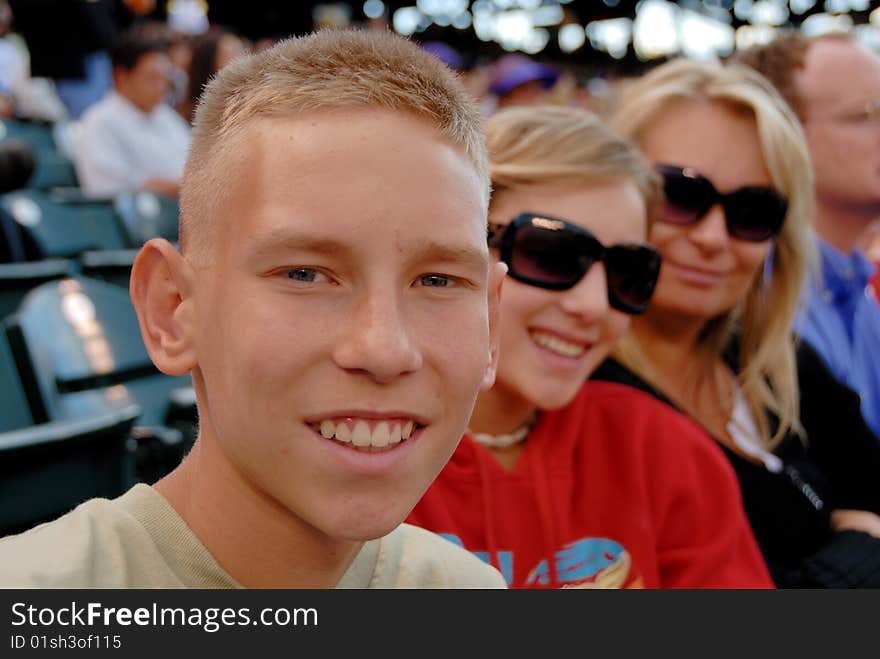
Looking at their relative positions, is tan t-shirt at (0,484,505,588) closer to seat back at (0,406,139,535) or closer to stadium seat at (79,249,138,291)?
seat back at (0,406,139,535)

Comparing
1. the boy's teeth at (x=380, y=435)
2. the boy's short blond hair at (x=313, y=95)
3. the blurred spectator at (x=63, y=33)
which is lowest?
the boy's teeth at (x=380, y=435)

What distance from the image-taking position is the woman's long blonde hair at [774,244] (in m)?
1.87

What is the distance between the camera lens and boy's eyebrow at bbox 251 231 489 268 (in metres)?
0.70

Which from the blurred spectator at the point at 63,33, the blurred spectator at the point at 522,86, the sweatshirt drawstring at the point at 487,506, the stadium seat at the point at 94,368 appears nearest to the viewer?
the sweatshirt drawstring at the point at 487,506

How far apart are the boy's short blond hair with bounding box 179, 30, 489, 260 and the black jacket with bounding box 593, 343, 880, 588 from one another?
38.7 inches

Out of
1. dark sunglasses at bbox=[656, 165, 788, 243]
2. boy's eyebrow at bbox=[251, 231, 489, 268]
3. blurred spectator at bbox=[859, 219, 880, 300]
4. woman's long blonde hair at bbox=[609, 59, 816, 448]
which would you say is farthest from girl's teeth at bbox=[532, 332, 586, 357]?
blurred spectator at bbox=[859, 219, 880, 300]

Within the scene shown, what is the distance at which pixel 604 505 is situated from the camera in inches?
53.0

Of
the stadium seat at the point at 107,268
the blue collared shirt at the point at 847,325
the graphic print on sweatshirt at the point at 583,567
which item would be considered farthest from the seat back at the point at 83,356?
the blue collared shirt at the point at 847,325

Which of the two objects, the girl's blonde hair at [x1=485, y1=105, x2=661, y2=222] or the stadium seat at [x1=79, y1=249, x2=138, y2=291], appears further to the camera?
the stadium seat at [x1=79, y1=249, x2=138, y2=291]

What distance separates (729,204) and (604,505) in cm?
80

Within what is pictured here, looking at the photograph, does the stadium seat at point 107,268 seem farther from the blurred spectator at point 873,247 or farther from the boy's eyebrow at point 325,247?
the boy's eyebrow at point 325,247

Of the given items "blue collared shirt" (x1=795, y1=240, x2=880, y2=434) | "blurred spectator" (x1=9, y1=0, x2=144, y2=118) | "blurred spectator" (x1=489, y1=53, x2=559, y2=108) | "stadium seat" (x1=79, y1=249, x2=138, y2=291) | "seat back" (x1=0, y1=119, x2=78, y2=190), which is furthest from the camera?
"blurred spectator" (x1=9, y1=0, x2=144, y2=118)
